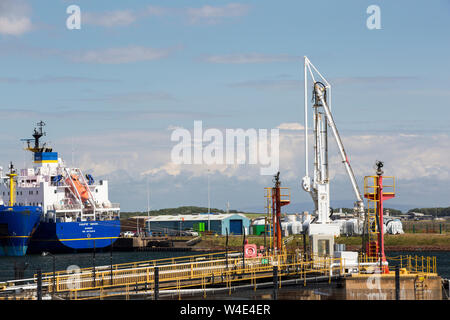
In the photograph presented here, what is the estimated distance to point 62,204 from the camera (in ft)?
382

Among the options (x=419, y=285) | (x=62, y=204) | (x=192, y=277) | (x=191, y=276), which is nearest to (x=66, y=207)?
(x=62, y=204)

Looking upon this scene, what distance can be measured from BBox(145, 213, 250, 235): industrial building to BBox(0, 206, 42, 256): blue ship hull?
142 ft

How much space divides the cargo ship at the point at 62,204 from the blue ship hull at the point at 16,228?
2.83ft

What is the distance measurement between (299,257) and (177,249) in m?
77.6

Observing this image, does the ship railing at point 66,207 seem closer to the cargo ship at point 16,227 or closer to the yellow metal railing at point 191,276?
the cargo ship at point 16,227

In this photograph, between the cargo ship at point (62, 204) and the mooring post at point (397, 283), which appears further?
the cargo ship at point (62, 204)

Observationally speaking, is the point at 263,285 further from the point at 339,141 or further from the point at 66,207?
the point at 66,207

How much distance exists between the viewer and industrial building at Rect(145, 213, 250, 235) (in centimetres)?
14538

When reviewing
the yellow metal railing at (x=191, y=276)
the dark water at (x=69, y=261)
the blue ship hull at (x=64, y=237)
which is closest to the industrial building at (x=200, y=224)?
the dark water at (x=69, y=261)

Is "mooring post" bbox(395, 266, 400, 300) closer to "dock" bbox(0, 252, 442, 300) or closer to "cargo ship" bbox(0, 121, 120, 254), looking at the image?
"dock" bbox(0, 252, 442, 300)

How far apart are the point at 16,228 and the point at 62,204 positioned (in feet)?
33.2

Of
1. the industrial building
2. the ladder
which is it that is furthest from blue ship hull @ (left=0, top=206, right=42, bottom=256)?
the ladder

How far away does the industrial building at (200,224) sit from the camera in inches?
5723

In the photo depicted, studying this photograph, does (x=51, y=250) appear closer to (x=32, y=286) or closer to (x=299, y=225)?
(x=299, y=225)
